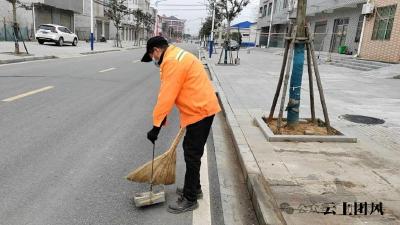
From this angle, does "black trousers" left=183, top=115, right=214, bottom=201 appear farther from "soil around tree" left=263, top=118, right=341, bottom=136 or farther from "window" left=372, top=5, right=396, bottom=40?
"window" left=372, top=5, right=396, bottom=40

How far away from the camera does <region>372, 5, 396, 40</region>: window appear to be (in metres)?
20.4

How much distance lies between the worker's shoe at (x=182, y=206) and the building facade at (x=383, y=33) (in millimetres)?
18899

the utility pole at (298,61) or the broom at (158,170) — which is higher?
the utility pole at (298,61)

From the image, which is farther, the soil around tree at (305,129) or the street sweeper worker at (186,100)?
the soil around tree at (305,129)

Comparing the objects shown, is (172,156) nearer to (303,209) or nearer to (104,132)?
(303,209)

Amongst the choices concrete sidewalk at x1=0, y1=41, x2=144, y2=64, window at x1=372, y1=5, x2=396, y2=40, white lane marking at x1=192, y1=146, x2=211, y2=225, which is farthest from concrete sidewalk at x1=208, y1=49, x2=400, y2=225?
window at x1=372, y1=5, x2=396, y2=40

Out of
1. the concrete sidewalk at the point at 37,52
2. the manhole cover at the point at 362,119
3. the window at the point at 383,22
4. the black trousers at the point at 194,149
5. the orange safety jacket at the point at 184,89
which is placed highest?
the window at the point at 383,22

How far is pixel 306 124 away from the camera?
669cm

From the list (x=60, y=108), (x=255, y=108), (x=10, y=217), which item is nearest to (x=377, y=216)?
(x=10, y=217)

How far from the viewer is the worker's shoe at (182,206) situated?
11.9ft

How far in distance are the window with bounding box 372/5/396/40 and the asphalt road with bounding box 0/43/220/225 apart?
16.5 metres

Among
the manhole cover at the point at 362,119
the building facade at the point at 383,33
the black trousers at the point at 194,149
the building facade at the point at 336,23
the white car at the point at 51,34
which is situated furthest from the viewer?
the white car at the point at 51,34

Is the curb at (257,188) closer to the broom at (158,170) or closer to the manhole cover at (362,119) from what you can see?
the broom at (158,170)

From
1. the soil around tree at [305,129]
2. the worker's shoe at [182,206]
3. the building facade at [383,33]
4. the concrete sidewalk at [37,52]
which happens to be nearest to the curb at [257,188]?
the worker's shoe at [182,206]
